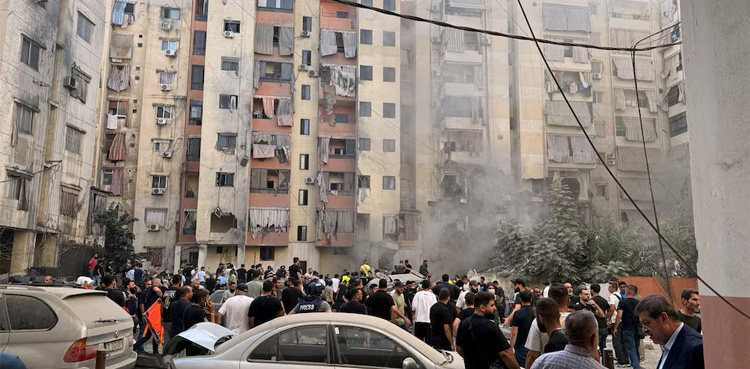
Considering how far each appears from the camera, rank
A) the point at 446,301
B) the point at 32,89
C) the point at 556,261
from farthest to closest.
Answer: the point at 556,261 → the point at 32,89 → the point at 446,301

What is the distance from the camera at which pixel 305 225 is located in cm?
3872

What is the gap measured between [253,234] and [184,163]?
278 inches

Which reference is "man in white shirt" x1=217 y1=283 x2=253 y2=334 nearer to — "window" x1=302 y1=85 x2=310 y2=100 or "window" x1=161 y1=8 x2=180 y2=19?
"window" x1=302 y1=85 x2=310 y2=100

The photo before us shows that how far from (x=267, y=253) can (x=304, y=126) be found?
942 cm

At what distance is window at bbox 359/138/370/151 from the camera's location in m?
38.7

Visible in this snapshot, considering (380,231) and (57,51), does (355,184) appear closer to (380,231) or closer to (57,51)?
(380,231)

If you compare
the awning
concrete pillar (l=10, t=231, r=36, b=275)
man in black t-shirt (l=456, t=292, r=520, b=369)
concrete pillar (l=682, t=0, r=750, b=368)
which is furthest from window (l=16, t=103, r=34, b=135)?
the awning

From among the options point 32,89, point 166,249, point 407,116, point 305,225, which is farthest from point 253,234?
point 32,89

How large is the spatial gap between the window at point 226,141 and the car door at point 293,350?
1317 inches

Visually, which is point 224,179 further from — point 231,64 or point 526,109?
point 526,109

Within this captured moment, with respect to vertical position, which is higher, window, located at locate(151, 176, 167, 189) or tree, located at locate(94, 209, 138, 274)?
window, located at locate(151, 176, 167, 189)

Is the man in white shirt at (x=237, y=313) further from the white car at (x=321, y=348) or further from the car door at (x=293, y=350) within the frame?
the car door at (x=293, y=350)

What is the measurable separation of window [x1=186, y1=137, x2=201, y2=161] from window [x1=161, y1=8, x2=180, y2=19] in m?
9.53

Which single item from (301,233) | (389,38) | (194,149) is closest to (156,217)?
(194,149)
